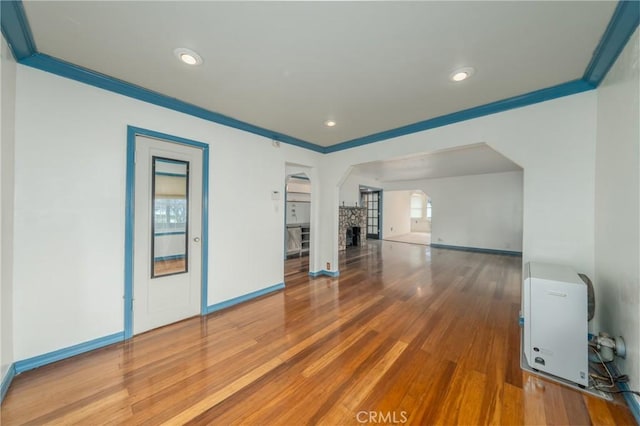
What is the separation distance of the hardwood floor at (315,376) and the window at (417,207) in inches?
442

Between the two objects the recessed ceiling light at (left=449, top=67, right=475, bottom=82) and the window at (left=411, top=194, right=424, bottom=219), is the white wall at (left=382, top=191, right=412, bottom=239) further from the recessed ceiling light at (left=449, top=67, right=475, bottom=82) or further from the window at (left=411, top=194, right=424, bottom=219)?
the recessed ceiling light at (left=449, top=67, right=475, bottom=82)

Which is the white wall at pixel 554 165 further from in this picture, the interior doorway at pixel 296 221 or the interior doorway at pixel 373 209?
the interior doorway at pixel 373 209

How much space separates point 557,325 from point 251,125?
12.9 feet

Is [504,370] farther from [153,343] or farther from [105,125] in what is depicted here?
[105,125]

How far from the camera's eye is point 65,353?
6.59ft

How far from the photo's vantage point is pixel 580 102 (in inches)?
86.8

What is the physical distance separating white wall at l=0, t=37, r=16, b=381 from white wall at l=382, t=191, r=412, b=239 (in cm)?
981

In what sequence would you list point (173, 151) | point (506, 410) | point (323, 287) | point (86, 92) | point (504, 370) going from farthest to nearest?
1. point (323, 287)
2. point (173, 151)
3. point (86, 92)
4. point (504, 370)
5. point (506, 410)

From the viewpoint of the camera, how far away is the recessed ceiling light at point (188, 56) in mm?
1777

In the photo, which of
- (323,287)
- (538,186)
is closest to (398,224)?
(323,287)

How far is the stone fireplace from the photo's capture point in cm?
757

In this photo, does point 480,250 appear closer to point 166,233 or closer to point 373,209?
point 373,209

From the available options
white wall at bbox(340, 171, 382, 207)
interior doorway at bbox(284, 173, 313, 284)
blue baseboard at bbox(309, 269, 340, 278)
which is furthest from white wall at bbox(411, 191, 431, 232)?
blue baseboard at bbox(309, 269, 340, 278)

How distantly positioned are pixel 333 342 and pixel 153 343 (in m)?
1.81
